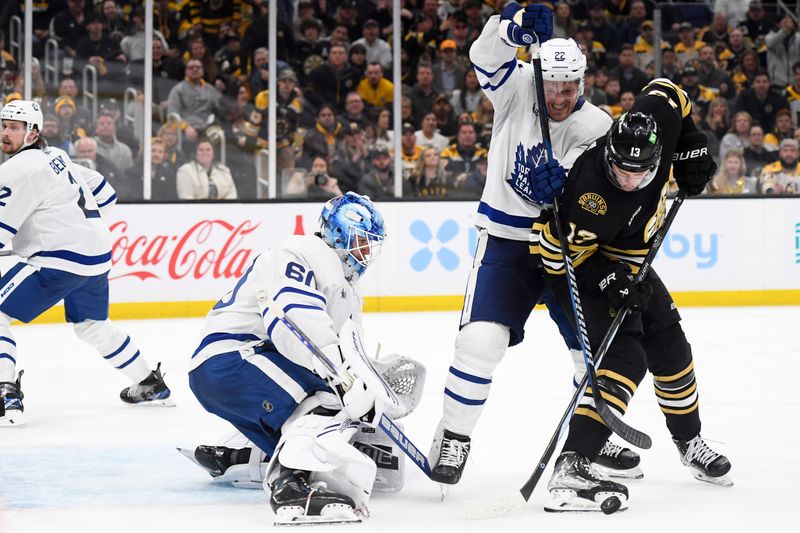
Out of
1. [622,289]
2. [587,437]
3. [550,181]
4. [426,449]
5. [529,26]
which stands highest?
[529,26]

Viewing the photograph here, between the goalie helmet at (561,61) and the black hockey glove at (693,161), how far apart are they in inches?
13.3

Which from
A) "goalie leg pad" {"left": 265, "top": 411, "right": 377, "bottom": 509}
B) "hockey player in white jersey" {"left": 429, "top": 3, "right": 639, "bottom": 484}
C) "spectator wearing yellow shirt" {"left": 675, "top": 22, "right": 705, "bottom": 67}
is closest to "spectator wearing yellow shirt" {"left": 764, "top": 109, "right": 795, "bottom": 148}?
"spectator wearing yellow shirt" {"left": 675, "top": 22, "right": 705, "bottom": 67}

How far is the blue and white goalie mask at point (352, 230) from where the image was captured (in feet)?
9.76

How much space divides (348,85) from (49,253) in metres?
4.22

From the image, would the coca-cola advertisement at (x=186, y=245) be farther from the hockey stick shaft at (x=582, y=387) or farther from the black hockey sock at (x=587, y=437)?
the black hockey sock at (x=587, y=437)

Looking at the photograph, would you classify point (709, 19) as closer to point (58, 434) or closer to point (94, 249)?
point (94, 249)

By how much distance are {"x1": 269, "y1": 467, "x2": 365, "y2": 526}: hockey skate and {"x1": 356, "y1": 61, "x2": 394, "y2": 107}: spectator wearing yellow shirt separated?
5.65 m

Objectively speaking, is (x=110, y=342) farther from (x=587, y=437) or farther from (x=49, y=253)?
(x=587, y=437)

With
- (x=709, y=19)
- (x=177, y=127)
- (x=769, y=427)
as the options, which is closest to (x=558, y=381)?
(x=769, y=427)

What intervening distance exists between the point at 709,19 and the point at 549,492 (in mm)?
6852

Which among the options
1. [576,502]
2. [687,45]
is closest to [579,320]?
[576,502]

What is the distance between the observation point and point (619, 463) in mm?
3396

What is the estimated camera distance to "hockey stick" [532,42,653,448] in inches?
117

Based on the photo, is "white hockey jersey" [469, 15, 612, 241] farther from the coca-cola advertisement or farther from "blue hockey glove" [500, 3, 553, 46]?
the coca-cola advertisement
